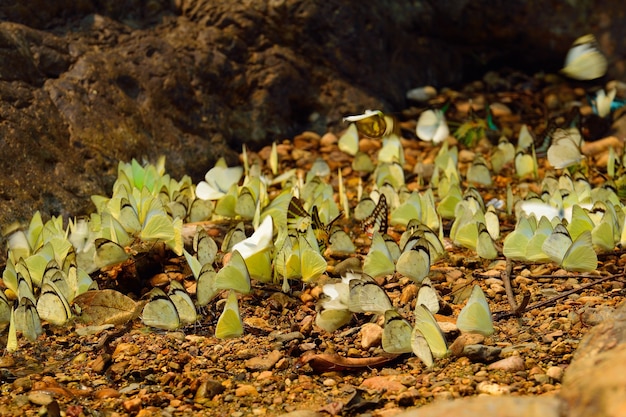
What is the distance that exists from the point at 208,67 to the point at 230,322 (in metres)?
2.85

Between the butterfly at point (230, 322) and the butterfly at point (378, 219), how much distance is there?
107 cm

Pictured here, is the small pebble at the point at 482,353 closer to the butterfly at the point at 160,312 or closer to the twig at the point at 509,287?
the twig at the point at 509,287

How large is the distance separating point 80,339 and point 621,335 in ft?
6.45

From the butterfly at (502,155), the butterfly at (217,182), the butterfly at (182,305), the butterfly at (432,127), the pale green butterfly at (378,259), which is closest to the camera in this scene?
the butterfly at (182,305)

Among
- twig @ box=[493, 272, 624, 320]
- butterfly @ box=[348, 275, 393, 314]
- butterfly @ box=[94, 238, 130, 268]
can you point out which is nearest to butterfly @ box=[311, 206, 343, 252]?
butterfly @ box=[348, 275, 393, 314]

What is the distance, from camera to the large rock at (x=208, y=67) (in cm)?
459

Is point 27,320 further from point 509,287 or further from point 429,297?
point 509,287

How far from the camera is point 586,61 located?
5543mm

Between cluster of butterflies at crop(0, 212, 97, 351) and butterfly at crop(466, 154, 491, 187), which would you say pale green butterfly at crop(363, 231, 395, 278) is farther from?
butterfly at crop(466, 154, 491, 187)

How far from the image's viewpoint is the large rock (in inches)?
181

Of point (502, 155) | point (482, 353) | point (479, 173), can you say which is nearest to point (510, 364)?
point (482, 353)

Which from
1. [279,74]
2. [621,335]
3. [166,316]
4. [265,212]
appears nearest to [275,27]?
[279,74]

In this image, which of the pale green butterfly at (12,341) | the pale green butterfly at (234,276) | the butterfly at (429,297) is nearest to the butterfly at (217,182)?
the pale green butterfly at (234,276)

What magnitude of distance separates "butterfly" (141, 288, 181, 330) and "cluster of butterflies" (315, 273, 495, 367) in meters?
0.54
